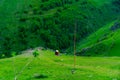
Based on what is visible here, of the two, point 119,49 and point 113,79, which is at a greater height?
point 113,79

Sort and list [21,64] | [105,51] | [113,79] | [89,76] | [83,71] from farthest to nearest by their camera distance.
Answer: [105,51] → [21,64] → [83,71] → [89,76] → [113,79]

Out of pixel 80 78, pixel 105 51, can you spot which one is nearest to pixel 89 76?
pixel 80 78

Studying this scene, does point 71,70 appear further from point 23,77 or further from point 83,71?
point 23,77

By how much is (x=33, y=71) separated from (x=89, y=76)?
11.8 metres

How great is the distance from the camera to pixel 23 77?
174ft

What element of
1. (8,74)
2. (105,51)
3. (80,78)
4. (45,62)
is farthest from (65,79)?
(105,51)

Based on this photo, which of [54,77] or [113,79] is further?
[54,77]

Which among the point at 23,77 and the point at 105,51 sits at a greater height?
the point at 23,77

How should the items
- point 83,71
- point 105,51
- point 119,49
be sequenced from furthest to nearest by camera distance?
point 105,51 → point 119,49 → point 83,71

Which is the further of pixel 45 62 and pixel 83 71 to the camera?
pixel 45 62

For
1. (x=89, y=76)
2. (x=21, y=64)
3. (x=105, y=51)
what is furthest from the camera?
(x=105, y=51)

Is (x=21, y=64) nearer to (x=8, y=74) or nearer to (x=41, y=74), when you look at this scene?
(x=8, y=74)

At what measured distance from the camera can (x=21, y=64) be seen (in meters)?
65.4

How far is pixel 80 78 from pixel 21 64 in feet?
62.7
